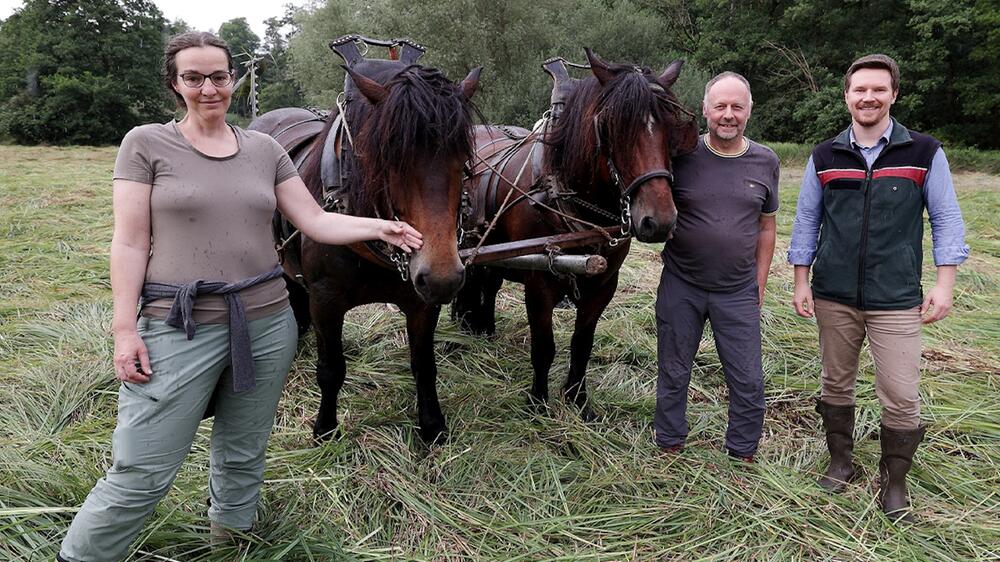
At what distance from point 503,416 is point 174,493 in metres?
1.66

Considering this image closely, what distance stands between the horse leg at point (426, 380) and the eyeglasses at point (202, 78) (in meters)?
1.48

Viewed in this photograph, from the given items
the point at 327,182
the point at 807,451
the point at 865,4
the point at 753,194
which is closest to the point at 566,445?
the point at 807,451

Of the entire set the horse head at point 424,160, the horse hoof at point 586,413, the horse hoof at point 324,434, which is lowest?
the horse hoof at point 586,413

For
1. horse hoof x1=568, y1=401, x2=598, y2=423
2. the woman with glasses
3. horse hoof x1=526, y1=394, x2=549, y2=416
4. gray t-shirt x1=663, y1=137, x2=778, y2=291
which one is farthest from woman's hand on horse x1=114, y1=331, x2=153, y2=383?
horse hoof x1=568, y1=401, x2=598, y2=423

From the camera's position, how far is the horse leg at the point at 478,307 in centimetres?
423

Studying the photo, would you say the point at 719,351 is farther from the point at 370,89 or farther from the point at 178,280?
the point at 178,280

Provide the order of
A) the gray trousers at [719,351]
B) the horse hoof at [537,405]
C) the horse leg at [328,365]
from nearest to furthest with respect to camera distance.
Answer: the gray trousers at [719,351] < the horse leg at [328,365] < the horse hoof at [537,405]

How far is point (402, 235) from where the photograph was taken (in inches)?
77.0

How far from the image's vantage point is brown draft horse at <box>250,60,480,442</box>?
6.51 feet

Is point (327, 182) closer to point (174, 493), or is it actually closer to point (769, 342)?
point (174, 493)

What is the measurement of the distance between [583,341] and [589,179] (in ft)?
3.34

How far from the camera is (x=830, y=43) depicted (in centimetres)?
2375

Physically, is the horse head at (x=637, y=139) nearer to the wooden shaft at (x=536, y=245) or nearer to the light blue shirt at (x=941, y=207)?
the wooden shaft at (x=536, y=245)

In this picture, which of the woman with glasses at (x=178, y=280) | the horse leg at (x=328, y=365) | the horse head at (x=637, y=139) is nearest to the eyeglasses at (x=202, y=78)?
the woman with glasses at (x=178, y=280)
